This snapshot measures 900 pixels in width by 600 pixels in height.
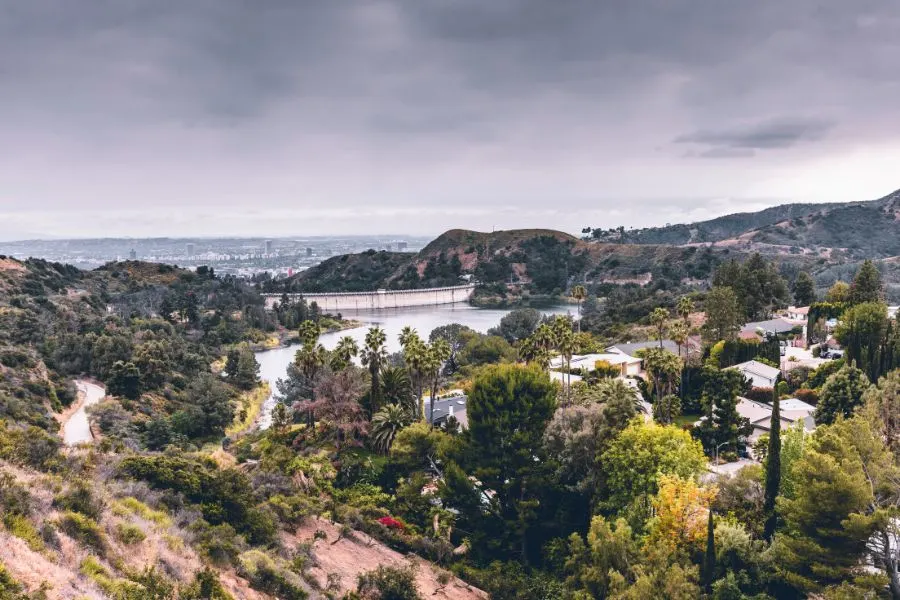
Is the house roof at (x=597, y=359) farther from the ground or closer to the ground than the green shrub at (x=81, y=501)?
closer to the ground

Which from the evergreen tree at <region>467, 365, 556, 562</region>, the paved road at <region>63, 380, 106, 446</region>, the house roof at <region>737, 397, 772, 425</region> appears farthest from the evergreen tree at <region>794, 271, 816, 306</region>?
the paved road at <region>63, 380, 106, 446</region>

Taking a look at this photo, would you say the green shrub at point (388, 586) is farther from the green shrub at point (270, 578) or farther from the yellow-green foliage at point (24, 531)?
the yellow-green foliage at point (24, 531)

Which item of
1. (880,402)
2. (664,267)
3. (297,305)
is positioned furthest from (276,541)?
(664,267)

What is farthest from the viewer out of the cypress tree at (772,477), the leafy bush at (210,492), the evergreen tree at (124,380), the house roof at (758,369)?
the evergreen tree at (124,380)

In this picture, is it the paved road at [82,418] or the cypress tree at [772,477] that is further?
the paved road at [82,418]

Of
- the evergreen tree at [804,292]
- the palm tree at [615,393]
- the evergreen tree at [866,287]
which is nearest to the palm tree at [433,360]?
the palm tree at [615,393]

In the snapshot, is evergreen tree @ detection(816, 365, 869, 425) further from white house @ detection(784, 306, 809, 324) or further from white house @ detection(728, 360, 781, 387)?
white house @ detection(784, 306, 809, 324)

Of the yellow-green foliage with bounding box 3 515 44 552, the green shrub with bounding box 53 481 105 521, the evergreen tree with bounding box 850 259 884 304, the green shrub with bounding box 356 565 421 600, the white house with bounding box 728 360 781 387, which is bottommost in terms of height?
the green shrub with bounding box 356 565 421 600
